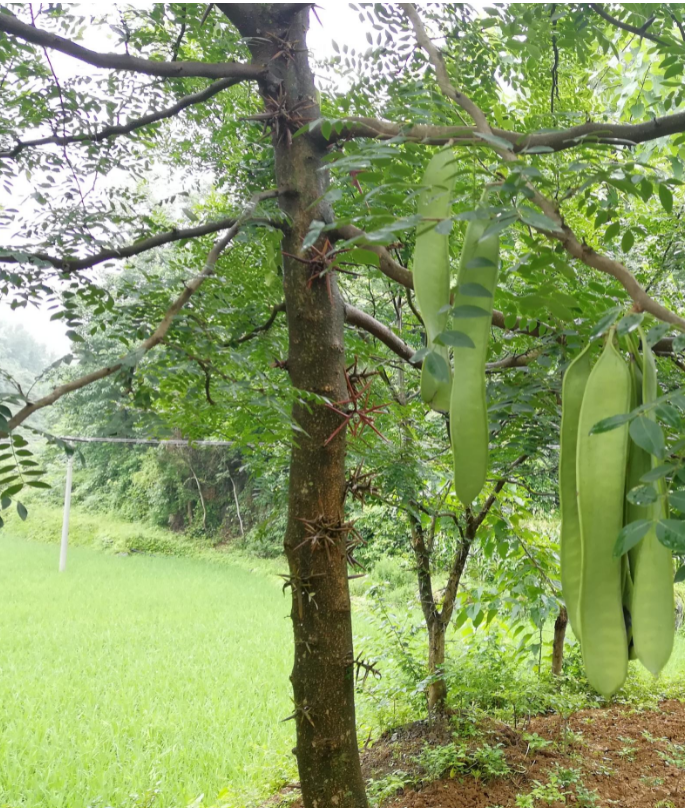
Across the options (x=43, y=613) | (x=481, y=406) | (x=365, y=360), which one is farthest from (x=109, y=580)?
(x=481, y=406)

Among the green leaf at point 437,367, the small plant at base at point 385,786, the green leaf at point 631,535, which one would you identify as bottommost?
the small plant at base at point 385,786

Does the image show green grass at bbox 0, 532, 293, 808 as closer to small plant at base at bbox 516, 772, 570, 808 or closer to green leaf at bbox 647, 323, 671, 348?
small plant at base at bbox 516, 772, 570, 808

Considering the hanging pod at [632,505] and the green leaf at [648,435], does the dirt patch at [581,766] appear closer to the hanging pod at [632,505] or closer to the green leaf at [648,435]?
the hanging pod at [632,505]

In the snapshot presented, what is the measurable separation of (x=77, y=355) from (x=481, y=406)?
2.79 feet

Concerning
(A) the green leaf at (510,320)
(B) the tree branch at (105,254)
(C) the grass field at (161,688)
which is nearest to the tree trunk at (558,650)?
(C) the grass field at (161,688)

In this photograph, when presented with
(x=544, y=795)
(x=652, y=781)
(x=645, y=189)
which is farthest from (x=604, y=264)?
(x=652, y=781)

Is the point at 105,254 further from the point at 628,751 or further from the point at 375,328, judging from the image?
the point at 628,751

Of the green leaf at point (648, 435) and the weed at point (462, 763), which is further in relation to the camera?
the weed at point (462, 763)

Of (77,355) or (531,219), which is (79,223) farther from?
(531,219)

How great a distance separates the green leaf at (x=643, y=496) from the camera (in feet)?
1.73

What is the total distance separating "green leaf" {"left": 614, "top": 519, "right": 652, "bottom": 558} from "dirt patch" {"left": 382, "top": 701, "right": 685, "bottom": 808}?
7.10 feet

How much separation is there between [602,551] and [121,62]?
146cm

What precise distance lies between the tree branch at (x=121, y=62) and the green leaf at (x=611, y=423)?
4.49 feet

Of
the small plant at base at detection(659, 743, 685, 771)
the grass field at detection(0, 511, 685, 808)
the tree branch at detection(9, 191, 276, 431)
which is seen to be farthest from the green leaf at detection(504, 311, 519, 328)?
the small plant at base at detection(659, 743, 685, 771)
